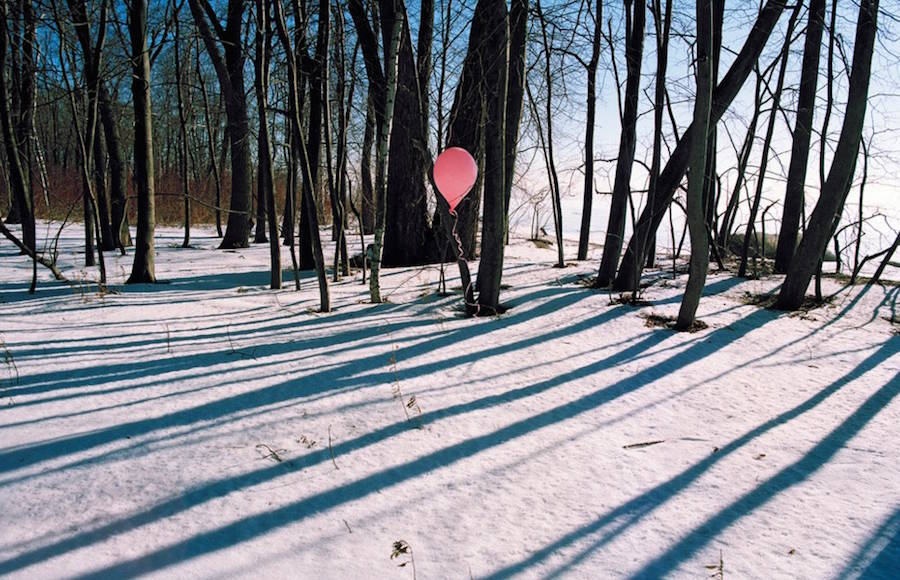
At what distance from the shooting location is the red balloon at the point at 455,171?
4.38 meters

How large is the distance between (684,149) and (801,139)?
9.59 feet

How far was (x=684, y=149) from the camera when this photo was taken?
198 inches

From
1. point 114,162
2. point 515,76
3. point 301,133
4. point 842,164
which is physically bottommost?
point 842,164

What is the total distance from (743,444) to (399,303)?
365 centimetres

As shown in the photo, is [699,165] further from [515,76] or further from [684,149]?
[515,76]

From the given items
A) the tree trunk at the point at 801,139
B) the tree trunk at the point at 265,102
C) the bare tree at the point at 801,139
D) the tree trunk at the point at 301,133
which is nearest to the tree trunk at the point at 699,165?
the bare tree at the point at 801,139

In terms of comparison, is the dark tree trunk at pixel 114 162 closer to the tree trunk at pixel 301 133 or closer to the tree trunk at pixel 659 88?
the tree trunk at pixel 301 133

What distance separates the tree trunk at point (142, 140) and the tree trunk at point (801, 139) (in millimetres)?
7982

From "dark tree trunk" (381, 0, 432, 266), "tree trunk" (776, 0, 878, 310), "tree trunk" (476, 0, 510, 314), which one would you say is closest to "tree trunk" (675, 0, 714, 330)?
"tree trunk" (476, 0, 510, 314)

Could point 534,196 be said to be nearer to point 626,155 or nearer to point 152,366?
point 626,155

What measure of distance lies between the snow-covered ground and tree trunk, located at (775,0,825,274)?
3468 mm

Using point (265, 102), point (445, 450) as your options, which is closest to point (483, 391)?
point (445, 450)

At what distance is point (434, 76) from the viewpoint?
23.0 feet

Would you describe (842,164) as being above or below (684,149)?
below
